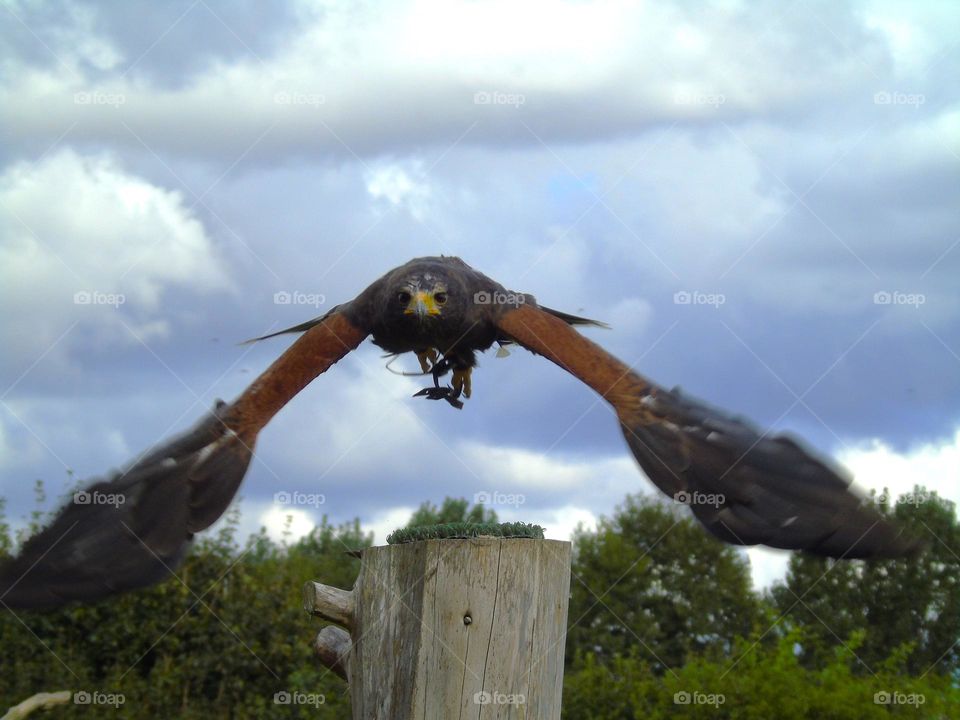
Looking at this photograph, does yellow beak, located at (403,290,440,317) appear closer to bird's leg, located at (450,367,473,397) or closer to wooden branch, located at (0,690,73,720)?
bird's leg, located at (450,367,473,397)

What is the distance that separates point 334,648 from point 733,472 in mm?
2458

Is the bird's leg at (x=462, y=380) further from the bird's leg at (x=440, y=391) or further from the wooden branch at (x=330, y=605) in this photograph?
the wooden branch at (x=330, y=605)

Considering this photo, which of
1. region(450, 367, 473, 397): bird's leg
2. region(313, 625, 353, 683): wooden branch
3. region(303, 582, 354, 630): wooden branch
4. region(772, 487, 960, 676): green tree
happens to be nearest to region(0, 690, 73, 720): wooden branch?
region(313, 625, 353, 683): wooden branch

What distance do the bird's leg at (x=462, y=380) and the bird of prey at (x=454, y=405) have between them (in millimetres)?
378

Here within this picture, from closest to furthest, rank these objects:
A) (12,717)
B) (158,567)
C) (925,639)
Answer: (158,567), (12,717), (925,639)

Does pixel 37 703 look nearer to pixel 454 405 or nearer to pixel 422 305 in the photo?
pixel 454 405

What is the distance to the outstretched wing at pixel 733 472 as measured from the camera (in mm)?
5977

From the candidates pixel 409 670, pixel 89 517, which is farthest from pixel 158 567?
pixel 409 670

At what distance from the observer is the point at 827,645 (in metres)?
16.8

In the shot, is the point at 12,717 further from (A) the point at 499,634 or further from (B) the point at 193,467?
(A) the point at 499,634

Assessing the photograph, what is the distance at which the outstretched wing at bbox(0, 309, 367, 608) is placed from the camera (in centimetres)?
594

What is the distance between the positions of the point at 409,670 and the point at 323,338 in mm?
2788

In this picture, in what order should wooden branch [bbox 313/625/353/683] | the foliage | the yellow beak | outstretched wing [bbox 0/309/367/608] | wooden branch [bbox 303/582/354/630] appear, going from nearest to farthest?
1. wooden branch [bbox 303/582/354/630]
2. outstretched wing [bbox 0/309/367/608]
3. wooden branch [bbox 313/625/353/683]
4. the yellow beak
5. the foliage

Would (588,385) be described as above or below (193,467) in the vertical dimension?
above
